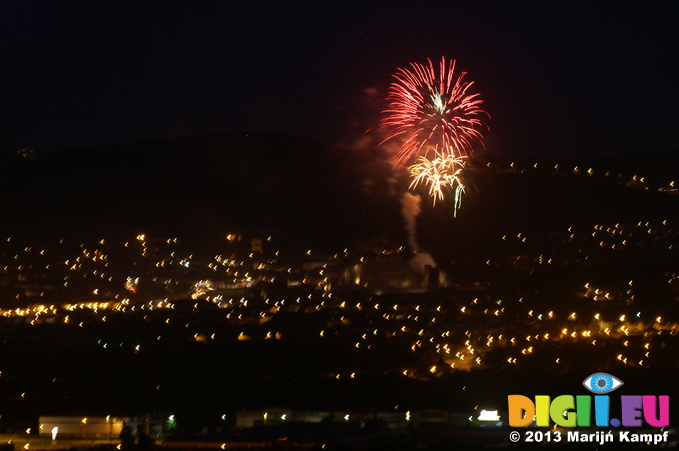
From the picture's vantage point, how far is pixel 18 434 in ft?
28.2

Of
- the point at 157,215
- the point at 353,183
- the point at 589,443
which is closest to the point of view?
the point at 589,443

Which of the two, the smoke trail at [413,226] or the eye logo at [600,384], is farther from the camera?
the smoke trail at [413,226]

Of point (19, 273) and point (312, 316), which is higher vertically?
point (19, 273)

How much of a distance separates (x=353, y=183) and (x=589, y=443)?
2090 cm

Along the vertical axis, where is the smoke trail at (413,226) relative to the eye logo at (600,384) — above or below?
above

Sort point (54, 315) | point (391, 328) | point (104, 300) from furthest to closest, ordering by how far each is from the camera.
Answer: point (104, 300) → point (54, 315) → point (391, 328)

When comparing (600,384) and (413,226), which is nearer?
(600,384)

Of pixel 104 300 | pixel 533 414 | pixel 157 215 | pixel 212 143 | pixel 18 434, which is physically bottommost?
pixel 18 434

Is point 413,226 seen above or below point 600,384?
above

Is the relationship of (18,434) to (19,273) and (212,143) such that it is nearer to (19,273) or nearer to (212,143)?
(19,273)

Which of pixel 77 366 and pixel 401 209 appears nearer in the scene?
pixel 77 366

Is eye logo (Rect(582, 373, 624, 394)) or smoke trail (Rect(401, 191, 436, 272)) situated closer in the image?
eye logo (Rect(582, 373, 624, 394))

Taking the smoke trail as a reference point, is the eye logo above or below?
below

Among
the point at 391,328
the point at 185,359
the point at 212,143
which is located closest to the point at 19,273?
the point at 185,359
